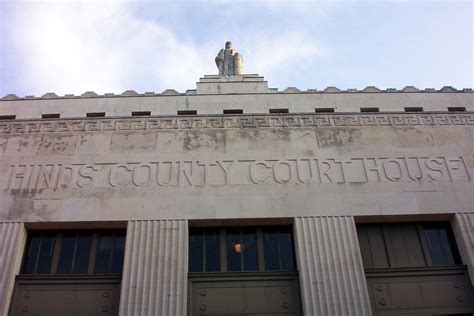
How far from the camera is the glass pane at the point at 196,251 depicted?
1486 centimetres

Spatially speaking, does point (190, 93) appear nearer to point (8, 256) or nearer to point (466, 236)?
point (8, 256)

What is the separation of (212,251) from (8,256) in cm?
747

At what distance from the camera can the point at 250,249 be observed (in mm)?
15312

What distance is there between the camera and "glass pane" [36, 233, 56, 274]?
586 inches

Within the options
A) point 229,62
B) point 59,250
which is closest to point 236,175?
point 59,250

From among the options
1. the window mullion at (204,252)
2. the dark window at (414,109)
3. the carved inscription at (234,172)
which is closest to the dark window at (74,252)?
the carved inscription at (234,172)

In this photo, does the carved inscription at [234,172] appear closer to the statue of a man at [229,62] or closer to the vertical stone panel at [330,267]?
the vertical stone panel at [330,267]

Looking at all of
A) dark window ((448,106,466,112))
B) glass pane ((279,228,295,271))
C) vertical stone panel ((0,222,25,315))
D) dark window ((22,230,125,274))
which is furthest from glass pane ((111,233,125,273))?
dark window ((448,106,466,112))

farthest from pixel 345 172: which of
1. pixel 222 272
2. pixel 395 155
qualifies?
pixel 222 272

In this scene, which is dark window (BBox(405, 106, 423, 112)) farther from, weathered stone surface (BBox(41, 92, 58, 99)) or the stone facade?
weathered stone surface (BBox(41, 92, 58, 99))

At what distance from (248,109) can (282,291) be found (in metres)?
9.15

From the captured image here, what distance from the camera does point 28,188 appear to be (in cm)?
1602

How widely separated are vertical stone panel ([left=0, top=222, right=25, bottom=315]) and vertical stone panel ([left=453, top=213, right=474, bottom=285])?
54.5ft

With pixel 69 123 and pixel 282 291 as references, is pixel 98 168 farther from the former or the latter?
pixel 282 291
